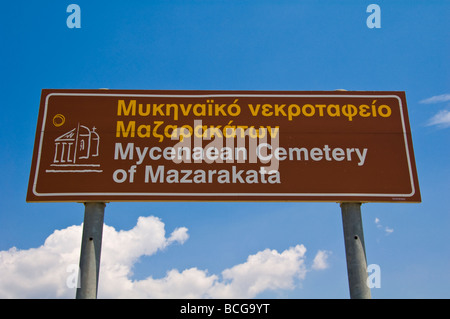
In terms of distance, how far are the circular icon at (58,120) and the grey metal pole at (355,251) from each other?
5629 millimetres

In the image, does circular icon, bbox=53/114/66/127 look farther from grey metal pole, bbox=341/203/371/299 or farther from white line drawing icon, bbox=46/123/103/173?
grey metal pole, bbox=341/203/371/299

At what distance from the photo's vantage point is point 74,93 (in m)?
8.43

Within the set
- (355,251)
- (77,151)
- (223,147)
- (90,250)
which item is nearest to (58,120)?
(77,151)

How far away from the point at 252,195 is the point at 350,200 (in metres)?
1.82

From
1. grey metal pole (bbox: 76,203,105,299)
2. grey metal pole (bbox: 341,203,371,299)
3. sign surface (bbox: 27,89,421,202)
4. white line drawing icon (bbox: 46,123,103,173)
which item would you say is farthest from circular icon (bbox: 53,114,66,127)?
grey metal pole (bbox: 341,203,371,299)

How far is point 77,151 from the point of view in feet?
26.2

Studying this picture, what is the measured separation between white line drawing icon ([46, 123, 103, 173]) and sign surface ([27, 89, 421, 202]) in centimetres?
2

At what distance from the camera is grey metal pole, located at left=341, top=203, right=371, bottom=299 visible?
717 centimetres

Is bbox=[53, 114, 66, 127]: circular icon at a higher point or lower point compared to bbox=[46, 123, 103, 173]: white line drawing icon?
higher

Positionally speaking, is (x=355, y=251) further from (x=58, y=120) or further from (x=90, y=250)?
(x=58, y=120)

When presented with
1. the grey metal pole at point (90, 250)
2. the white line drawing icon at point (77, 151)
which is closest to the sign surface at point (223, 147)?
the white line drawing icon at point (77, 151)

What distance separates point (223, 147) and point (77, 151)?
9.13 ft
